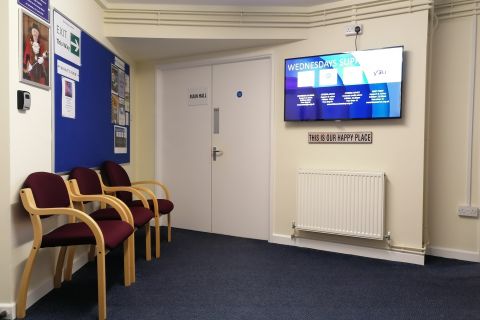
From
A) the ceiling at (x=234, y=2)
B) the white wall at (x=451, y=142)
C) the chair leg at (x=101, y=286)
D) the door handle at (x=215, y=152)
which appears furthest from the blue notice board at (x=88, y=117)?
the white wall at (x=451, y=142)

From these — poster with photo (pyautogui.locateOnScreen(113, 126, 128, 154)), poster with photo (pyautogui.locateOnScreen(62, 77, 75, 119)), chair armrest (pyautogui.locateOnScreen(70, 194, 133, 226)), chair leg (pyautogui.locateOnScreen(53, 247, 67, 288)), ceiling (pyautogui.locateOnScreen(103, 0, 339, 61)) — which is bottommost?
chair leg (pyautogui.locateOnScreen(53, 247, 67, 288))

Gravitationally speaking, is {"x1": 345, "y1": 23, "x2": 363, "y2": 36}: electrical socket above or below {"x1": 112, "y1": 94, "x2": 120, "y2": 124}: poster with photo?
above

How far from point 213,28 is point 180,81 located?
95 cm

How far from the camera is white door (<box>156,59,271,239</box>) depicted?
363 centimetres

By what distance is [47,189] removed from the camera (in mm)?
2129

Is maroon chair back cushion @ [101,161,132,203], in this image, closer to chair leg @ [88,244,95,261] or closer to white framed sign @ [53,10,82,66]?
chair leg @ [88,244,95,261]

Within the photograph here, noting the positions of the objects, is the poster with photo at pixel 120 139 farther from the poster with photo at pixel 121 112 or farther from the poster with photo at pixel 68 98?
the poster with photo at pixel 68 98

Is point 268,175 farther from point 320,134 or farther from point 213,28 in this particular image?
point 213,28

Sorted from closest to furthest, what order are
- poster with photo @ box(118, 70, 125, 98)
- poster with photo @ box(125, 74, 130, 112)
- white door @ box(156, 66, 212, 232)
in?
1. poster with photo @ box(118, 70, 125, 98)
2. poster with photo @ box(125, 74, 130, 112)
3. white door @ box(156, 66, 212, 232)

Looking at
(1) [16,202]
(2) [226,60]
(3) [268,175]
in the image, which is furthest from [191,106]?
(1) [16,202]

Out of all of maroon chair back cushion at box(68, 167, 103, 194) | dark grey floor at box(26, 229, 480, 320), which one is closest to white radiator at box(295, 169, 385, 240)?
dark grey floor at box(26, 229, 480, 320)

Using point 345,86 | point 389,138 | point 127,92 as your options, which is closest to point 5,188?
point 127,92

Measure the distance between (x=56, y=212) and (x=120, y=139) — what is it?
178cm

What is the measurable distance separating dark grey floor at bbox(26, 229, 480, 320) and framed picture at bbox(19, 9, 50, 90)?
1493 mm
